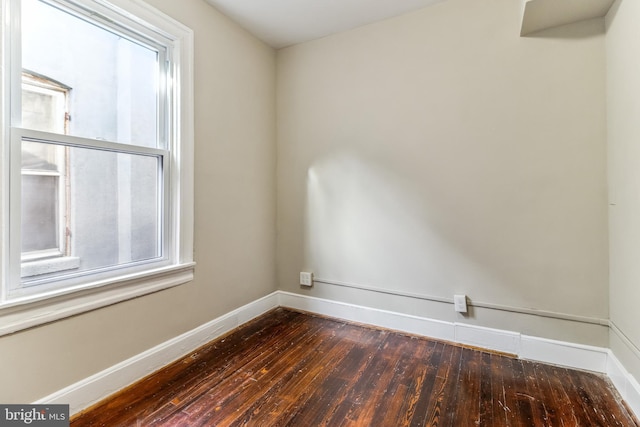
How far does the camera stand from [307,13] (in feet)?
7.66

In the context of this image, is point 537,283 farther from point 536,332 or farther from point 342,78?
point 342,78

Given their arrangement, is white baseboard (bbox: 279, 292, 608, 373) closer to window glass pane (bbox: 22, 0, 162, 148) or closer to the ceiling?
window glass pane (bbox: 22, 0, 162, 148)

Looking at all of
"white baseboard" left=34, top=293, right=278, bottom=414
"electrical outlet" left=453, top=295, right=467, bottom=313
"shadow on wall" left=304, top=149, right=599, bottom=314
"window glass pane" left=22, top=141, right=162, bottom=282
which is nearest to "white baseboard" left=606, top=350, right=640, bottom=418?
"shadow on wall" left=304, top=149, right=599, bottom=314

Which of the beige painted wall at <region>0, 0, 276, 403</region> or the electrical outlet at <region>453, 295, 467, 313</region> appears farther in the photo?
the electrical outlet at <region>453, 295, 467, 313</region>

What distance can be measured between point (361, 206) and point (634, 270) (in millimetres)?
1659

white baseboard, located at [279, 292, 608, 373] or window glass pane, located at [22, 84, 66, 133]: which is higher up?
window glass pane, located at [22, 84, 66, 133]

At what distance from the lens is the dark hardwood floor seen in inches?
57.6

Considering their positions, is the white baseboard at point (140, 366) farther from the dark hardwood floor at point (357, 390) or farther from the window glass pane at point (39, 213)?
the window glass pane at point (39, 213)

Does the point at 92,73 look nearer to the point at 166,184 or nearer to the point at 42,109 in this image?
the point at 42,109

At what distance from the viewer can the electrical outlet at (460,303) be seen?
7.09ft

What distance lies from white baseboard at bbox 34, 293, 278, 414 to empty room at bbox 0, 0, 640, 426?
0.04 feet

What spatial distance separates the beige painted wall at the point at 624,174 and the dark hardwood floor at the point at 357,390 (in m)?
0.38

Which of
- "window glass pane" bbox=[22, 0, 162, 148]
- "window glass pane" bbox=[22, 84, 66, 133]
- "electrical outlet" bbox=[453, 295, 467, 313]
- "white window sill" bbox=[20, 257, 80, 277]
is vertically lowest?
"electrical outlet" bbox=[453, 295, 467, 313]

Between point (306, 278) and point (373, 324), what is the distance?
2.41 ft
